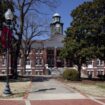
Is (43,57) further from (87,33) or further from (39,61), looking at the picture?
(87,33)

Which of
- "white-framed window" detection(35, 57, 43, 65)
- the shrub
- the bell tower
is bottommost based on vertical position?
the shrub

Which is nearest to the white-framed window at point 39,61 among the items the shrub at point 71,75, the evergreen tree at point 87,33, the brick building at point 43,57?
the brick building at point 43,57

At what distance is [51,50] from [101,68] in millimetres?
14820

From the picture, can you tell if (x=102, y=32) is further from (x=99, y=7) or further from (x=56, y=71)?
(x=56, y=71)

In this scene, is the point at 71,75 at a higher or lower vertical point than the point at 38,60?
lower

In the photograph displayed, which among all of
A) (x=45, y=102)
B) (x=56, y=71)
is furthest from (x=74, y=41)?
(x=56, y=71)

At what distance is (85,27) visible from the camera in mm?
45000

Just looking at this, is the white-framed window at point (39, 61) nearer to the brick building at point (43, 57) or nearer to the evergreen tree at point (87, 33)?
the brick building at point (43, 57)

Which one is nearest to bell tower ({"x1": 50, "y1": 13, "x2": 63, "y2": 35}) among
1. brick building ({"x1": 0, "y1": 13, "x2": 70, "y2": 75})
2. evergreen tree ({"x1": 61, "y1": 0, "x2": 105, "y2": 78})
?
brick building ({"x1": 0, "y1": 13, "x2": 70, "y2": 75})

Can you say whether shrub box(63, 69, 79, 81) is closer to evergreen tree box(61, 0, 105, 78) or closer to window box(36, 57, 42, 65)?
evergreen tree box(61, 0, 105, 78)

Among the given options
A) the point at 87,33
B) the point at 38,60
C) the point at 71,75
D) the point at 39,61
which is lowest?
the point at 71,75

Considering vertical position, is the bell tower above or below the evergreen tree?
→ above

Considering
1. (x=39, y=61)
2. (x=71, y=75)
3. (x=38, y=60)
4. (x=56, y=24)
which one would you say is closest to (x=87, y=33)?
(x=71, y=75)

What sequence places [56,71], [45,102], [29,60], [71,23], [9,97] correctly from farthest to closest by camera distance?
[29,60] → [56,71] → [71,23] → [9,97] → [45,102]
